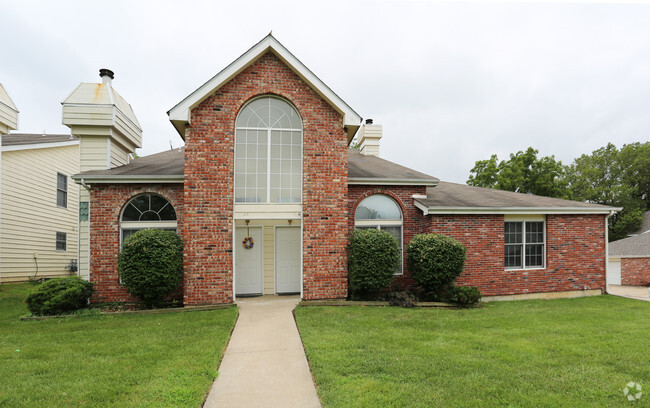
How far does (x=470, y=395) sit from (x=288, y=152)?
760cm

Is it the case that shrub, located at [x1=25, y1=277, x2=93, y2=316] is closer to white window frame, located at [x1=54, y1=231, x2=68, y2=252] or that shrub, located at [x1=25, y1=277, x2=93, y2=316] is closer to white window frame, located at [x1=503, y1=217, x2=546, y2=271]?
white window frame, located at [x1=54, y1=231, x2=68, y2=252]

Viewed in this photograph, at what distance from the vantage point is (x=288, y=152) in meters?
10.1

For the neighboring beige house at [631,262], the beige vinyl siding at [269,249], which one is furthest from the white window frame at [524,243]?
the neighboring beige house at [631,262]

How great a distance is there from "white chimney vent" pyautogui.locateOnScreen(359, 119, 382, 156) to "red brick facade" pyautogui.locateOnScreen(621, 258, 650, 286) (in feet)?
53.2

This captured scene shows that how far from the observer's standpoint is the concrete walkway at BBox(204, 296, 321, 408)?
431 cm

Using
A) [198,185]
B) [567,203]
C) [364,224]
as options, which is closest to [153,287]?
[198,185]

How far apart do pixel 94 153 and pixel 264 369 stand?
32.6ft

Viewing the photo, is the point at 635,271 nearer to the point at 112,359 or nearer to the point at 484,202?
the point at 484,202

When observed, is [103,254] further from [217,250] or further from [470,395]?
[470,395]

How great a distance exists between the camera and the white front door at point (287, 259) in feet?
37.5

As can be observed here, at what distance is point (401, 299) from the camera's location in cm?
974

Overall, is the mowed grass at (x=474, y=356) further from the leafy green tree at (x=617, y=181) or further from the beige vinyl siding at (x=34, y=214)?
the leafy green tree at (x=617, y=181)

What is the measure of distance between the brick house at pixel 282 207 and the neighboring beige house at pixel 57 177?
1.09 m

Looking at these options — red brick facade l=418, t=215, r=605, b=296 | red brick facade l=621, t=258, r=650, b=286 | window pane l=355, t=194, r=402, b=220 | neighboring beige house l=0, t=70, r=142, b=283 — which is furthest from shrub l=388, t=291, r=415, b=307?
red brick facade l=621, t=258, r=650, b=286
